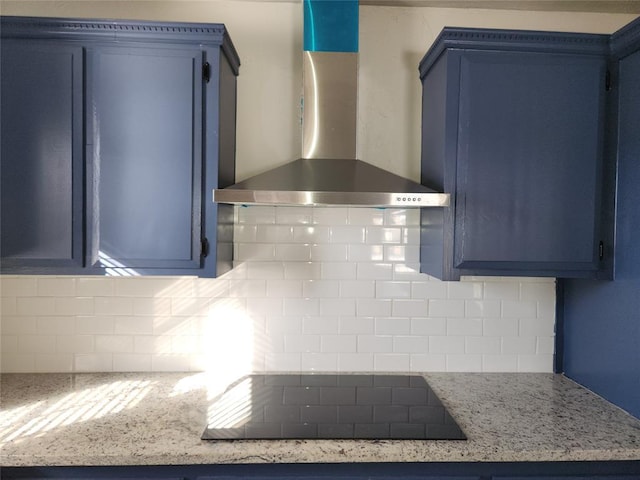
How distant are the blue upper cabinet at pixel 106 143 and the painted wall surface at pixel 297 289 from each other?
1.27ft

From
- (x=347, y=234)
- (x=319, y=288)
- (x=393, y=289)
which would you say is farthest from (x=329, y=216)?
(x=393, y=289)

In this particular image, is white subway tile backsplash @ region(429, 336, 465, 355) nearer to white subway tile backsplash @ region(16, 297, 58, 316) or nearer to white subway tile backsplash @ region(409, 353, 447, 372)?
white subway tile backsplash @ region(409, 353, 447, 372)

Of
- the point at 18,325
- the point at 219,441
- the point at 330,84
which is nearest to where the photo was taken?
the point at 219,441

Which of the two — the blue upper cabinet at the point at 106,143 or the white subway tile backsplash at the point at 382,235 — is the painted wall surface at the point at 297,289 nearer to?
the white subway tile backsplash at the point at 382,235

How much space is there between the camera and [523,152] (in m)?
1.79

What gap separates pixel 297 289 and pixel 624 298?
1363 mm

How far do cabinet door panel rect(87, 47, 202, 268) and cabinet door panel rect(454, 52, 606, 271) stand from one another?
1.09 metres

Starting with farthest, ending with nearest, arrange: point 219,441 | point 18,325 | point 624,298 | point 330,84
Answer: point 18,325, point 330,84, point 624,298, point 219,441

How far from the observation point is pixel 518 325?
2.19 meters

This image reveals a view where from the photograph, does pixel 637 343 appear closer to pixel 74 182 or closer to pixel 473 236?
pixel 473 236

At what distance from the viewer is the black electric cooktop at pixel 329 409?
1.55 metres

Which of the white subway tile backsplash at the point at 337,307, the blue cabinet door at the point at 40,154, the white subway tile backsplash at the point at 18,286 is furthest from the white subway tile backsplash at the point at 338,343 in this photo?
the white subway tile backsplash at the point at 18,286

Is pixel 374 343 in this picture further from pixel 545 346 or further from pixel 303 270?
pixel 545 346

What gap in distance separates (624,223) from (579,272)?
0.82 feet
